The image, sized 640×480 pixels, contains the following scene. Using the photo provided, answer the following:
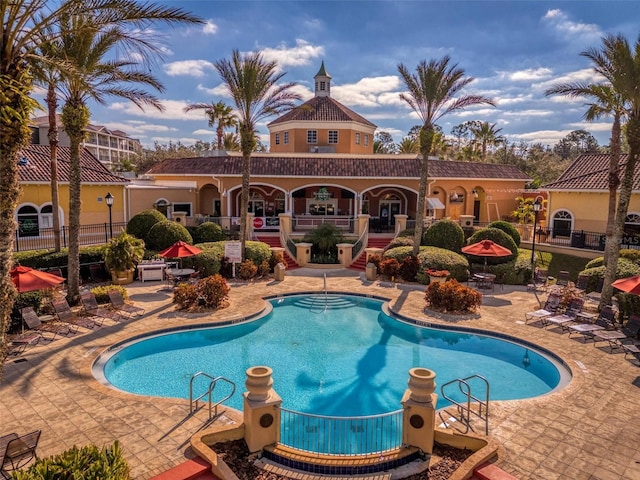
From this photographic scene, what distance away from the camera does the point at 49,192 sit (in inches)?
969

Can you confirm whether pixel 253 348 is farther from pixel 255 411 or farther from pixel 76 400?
pixel 255 411

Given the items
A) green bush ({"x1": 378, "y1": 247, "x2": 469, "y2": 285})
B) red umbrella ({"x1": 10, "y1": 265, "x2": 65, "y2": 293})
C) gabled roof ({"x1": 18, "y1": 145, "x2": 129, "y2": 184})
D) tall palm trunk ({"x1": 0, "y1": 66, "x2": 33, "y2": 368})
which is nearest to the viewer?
tall palm trunk ({"x1": 0, "y1": 66, "x2": 33, "y2": 368})

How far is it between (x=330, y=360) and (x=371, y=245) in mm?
16296

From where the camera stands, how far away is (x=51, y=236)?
24250mm

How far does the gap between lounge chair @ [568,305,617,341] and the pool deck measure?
462 millimetres

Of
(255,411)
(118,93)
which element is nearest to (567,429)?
(255,411)

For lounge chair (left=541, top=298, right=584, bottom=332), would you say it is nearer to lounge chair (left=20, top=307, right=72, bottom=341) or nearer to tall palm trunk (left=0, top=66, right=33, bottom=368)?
tall palm trunk (left=0, top=66, right=33, bottom=368)

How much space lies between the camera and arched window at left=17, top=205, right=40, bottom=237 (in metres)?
23.6

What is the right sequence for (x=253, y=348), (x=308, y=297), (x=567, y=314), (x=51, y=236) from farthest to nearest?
(x=51, y=236) → (x=308, y=297) → (x=567, y=314) → (x=253, y=348)

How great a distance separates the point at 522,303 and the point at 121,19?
18243 mm

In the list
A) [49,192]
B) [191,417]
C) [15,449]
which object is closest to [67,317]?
[191,417]

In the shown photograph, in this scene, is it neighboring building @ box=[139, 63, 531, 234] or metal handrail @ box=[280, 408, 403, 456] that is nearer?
metal handrail @ box=[280, 408, 403, 456]

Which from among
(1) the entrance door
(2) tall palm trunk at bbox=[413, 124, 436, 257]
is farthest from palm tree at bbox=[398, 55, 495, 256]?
(1) the entrance door

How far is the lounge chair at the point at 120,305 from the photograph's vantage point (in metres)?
16.3
